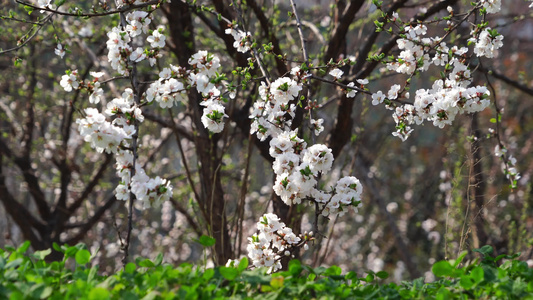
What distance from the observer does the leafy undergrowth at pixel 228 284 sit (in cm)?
148

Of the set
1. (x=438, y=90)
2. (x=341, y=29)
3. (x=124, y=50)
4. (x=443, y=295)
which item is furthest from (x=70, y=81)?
(x=341, y=29)

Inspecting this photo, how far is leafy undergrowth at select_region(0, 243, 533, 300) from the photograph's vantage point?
1.48m

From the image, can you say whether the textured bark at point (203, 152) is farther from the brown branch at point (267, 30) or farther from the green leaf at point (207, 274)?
the green leaf at point (207, 274)

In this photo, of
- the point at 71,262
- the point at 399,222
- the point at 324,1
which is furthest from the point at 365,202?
the point at 71,262

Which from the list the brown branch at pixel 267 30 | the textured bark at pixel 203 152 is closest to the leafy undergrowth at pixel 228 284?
the textured bark at pixel 203 152

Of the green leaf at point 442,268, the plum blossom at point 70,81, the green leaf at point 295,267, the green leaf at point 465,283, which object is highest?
the plum blossom at point 70,81

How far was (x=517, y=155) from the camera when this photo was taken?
8836 mm

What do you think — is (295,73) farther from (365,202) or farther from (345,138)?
(365,202)

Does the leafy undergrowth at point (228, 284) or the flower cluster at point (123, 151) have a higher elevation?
the flower cluster at point (123, 151)

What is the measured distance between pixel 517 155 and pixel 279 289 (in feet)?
27.4

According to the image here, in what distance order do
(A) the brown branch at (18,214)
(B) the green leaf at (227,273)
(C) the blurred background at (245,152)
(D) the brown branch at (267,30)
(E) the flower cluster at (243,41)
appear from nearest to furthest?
1. (B) the green leaf at (227,273)
2. (E) the flower cluster at (243,41)
3. (D) the brown branch at (267,30)
4. (C) the blurred background at (245,152)
5. (A) the brown branch at (18,214)

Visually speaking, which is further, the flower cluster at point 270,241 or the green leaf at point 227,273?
the flower cluster at point 270,241

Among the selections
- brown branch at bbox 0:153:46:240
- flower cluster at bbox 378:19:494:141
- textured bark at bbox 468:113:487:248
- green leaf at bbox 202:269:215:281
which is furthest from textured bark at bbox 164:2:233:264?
brown branch at bbox 0:153:46:240

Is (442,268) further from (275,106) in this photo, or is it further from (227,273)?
(275,106)
